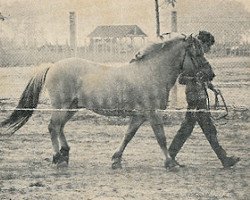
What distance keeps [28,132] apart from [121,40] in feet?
5.14

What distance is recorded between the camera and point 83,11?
4.82 m

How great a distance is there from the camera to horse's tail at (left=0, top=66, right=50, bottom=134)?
15.0 ft

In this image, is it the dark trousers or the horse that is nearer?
the horse

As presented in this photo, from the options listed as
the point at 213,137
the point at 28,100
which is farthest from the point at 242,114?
the point at 28,100

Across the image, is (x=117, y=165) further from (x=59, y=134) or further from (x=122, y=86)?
(x=122, y=86)

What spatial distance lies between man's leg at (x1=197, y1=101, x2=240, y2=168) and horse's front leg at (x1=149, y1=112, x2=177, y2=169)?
37cm

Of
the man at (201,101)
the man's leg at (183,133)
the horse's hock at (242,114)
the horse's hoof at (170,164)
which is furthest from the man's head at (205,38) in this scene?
the horse's hoof at (170,164)

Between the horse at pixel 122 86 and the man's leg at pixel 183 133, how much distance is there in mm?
167

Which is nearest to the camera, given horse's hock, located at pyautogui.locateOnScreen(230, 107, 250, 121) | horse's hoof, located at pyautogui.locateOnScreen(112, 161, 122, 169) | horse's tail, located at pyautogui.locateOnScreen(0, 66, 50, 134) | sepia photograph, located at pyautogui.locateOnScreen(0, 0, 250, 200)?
sepia photograph, located at pyautogui.locateOnScreen(0, 0, 250, 200)

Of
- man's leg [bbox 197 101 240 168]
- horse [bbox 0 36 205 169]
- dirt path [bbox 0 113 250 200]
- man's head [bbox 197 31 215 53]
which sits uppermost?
man's head [bbox 197 31 215 53]

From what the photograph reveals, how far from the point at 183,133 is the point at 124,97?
2.20 ft

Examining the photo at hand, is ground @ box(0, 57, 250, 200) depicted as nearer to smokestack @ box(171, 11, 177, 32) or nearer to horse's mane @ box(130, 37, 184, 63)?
smokestack @ box(171, 11, 177, 32)

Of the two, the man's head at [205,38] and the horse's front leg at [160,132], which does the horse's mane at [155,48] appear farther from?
the horse's front leg at [160,132]

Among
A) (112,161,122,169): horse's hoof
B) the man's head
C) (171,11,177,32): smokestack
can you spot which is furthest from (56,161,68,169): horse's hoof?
(171,11,177,32): smokestack
